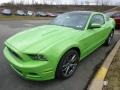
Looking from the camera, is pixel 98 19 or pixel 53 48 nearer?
pixel 53 48

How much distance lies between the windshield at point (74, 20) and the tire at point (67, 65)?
3.27ft

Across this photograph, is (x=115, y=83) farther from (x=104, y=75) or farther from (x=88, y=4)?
(x=88, y=4)

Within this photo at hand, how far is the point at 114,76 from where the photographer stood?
4.52m

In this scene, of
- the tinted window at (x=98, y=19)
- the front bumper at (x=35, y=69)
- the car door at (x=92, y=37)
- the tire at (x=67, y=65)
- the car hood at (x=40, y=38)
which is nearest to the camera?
the front bumper at (x=35, y=69)

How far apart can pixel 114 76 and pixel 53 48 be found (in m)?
1.67

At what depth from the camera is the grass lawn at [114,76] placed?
4.07 meters

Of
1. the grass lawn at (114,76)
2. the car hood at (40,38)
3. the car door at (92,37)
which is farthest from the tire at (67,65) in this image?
the grass lawn at (114,76)

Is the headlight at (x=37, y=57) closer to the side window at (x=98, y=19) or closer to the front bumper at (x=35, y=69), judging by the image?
the front bumper at (x=35, y=69)

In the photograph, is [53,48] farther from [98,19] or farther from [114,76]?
[98,19]

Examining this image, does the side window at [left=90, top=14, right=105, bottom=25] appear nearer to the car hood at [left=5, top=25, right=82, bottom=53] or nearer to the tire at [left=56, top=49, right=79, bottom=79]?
the car hood at [left=5, top=25, right=82, bottom=53]

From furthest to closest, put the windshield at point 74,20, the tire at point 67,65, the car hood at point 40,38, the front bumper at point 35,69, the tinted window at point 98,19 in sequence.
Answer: the tinted window at point 98,19 < the windshield at point 74,20 < the tire at point 67,65 < the car hood at point 40,38 < the front bumper at point 35,69

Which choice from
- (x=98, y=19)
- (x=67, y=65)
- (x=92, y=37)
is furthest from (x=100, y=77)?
(x=98, y=19)

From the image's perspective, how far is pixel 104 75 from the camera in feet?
15.0

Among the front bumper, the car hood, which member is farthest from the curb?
the car hood
